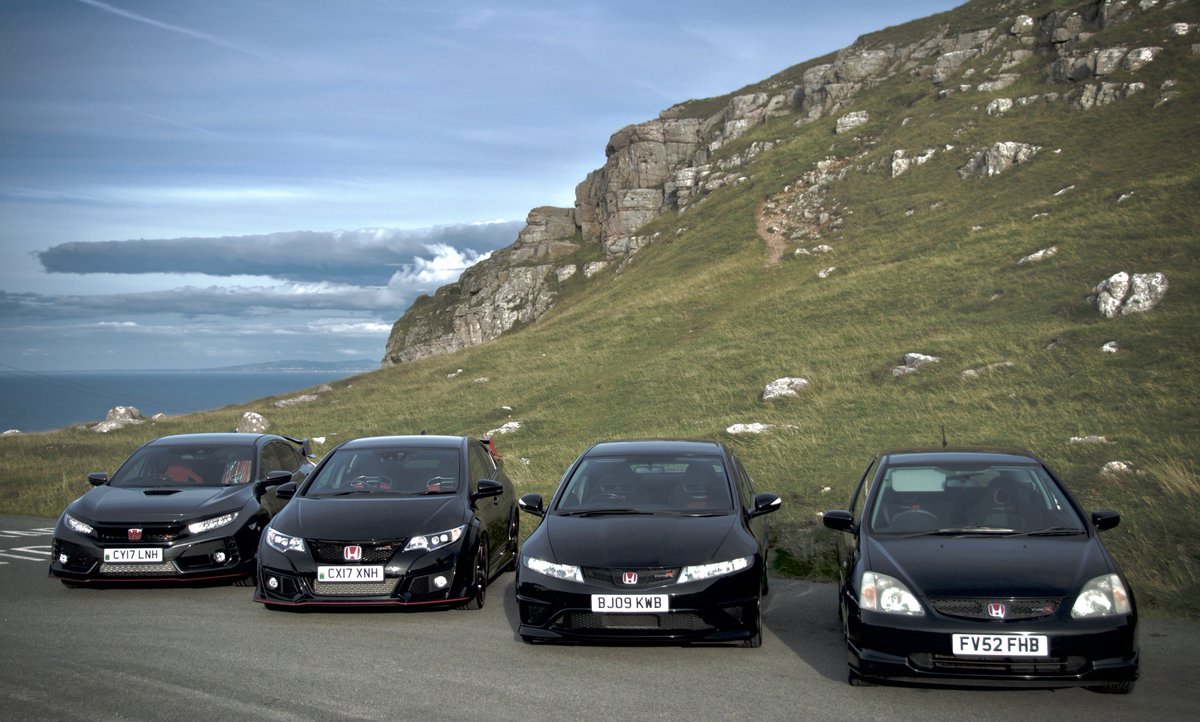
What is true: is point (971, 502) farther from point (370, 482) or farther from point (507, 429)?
point (507, 429)

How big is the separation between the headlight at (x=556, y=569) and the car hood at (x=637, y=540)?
0.18ft

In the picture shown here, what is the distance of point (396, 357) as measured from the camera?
94562 millimetres

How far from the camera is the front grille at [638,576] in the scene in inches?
291

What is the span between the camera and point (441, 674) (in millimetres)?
6754

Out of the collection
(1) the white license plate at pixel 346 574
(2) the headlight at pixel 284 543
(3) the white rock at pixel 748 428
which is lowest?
(3) the white rock at pixel 748 428

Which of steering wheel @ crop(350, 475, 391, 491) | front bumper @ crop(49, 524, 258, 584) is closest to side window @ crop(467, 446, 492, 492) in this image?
steering wheel @ crop(350, 475, 391, 491)

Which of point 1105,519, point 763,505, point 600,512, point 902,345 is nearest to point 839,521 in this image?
point 763,505

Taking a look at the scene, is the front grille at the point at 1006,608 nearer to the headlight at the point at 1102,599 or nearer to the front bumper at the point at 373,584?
the headlight at the point at 1102,599

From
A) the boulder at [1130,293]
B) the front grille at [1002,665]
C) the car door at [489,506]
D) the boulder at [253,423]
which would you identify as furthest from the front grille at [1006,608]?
the boulder at [253,423]

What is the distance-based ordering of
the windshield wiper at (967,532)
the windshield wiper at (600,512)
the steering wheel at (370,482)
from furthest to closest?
the steering wheel at (370,482)
the windshield wiper at (600,512)
the windshield wiper at (967,532)

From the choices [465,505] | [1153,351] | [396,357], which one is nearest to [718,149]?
[396,357]

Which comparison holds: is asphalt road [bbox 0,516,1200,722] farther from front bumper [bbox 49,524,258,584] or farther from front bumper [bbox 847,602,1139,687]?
front bumper [bbox 49,524,258,584]

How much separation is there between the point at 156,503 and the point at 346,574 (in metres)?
3.00

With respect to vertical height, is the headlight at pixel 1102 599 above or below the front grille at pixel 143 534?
above
